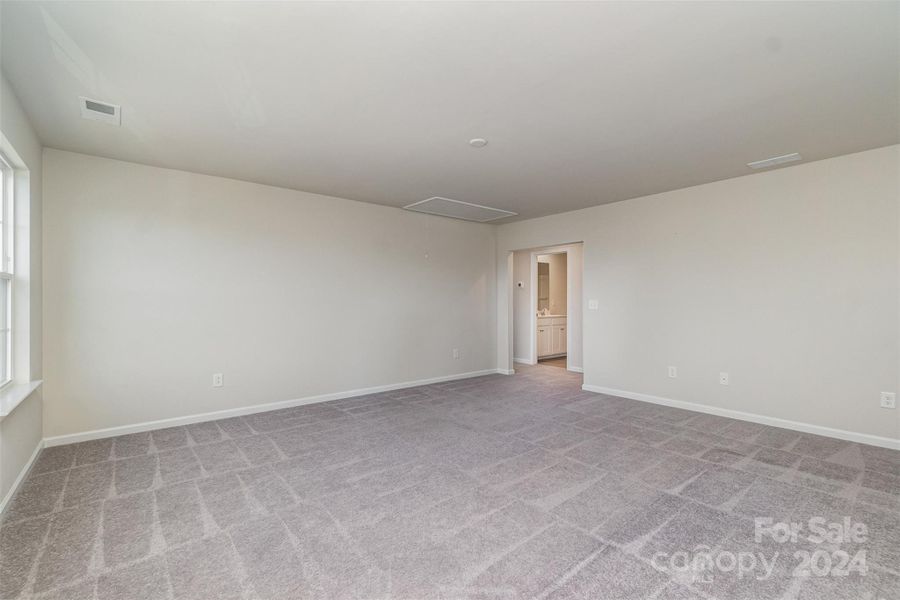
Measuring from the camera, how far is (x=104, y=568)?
6.17 ft

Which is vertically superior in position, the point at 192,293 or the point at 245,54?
the point at 245,54

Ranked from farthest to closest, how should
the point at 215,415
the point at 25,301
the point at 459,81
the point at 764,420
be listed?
1. the point at 215,415
2. the point at 764,420
3. the point at 25,301
4. the point at 459,81

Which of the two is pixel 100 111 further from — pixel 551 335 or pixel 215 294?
pixel 551 335

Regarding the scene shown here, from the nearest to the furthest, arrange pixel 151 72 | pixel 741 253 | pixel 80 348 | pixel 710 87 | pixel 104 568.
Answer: pixel 104 568, pixel 151 72, pixel 710 87, pixel 80 348, pixel 741 253

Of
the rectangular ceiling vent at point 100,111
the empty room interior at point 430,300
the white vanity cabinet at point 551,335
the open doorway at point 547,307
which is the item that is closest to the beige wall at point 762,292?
the empty room interior at point 430,300

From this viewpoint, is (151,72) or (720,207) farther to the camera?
(720,207)

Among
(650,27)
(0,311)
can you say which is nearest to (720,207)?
(650,27)

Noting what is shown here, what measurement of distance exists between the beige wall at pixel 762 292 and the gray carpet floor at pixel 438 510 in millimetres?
531

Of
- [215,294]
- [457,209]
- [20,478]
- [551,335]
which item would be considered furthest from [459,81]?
[551,335]

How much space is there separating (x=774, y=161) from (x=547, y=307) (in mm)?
5348

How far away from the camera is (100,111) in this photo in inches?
108

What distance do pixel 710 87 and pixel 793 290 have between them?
2.54 meters

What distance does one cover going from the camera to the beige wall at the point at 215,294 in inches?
139

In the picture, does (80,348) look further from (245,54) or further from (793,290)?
(793,290)
